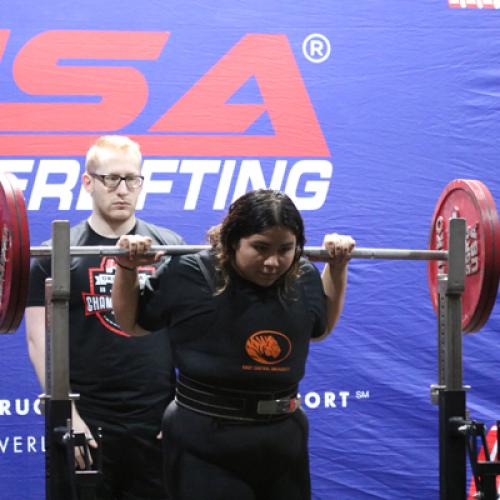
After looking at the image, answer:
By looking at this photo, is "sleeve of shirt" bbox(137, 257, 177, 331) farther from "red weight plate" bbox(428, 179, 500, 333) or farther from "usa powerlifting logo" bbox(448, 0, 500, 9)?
"usa powerlifting logo" bbox(448, 0, 500, 9)

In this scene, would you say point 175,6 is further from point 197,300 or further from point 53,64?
point 197,300

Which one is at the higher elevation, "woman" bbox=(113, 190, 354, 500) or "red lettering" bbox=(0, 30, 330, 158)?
"red lettering" bbox=(0, 30, 330, 158)

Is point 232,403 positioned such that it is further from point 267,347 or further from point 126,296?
point 126,296

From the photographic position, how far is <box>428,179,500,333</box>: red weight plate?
2889mm

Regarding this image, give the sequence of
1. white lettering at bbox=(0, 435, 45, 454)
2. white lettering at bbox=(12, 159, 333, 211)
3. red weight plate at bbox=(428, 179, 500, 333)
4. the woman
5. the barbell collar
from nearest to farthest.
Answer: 1. the woman
2. the barbell collar
3. red weight plate at bbox=(428, 179, 500, 333)
4. white lettering at bbox=(0, 435, 45, 454)
5. white lettering at bbox=(12, 159, 333, 211)

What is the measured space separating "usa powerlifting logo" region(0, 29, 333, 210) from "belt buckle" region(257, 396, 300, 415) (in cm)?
162

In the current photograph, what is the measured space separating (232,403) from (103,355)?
734mm

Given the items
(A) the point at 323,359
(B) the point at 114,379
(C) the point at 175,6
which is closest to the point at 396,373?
(A) the point at 323,359

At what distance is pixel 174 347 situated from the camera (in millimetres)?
2430

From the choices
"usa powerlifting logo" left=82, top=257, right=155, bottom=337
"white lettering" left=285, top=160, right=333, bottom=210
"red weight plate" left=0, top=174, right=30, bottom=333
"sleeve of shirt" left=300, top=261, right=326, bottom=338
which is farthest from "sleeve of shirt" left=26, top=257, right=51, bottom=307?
"white lettering" left=285, top=160, right=333, bottom=210

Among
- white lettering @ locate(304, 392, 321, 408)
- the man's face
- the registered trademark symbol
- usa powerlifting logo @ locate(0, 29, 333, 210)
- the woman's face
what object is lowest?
white lettering @ locate(304, 392, 321, 408)

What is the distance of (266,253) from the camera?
2312mm

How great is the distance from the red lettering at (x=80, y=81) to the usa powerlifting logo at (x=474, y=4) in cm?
115

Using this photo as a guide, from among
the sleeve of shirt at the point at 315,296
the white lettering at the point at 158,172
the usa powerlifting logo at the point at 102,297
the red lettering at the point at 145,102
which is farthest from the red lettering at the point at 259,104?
the sleeve of shirt at the point at 315,296
